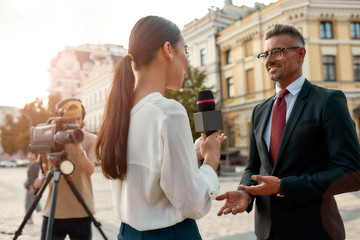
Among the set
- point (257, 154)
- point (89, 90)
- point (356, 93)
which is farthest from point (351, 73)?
point (89, 90)

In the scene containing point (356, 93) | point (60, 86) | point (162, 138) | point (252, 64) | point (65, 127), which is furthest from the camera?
point (60, 86)

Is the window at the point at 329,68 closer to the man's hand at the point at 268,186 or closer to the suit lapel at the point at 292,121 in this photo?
the suit lapel at the point at 292,121

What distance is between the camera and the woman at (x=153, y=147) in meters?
1.49

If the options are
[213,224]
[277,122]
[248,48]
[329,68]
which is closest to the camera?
[277,122]

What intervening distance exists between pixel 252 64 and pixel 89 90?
31.9m

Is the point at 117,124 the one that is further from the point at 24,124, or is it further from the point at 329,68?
the point at 24,124

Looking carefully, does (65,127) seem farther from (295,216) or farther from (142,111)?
(295,216)

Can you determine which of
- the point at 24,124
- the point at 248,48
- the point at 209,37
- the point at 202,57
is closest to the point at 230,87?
the point at 248,48

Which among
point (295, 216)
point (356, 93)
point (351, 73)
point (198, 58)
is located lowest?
point (295, 216)

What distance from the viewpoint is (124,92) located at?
1685 millimetres

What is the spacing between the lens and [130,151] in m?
1.63

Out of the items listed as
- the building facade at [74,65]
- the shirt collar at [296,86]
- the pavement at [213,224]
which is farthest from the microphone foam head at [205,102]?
the building facade at [74,65]

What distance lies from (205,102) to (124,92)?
528 millimetres

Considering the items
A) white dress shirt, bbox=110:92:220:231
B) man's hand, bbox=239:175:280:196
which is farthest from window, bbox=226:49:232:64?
white dress shirt, bbox=110:92:220:231
